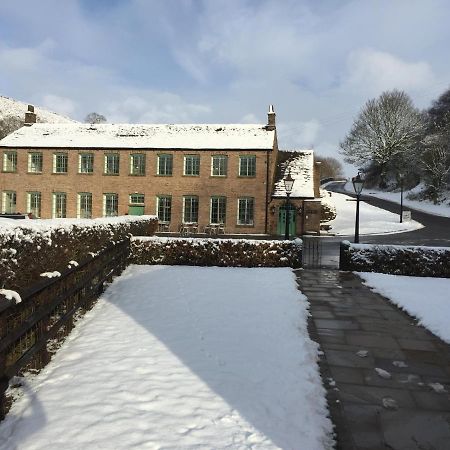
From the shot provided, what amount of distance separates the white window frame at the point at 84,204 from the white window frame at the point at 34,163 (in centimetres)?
404

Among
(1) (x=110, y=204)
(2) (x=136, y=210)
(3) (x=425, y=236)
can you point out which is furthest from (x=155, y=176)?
(3) (x=425, y=236)

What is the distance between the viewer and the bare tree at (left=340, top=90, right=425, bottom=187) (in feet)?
192

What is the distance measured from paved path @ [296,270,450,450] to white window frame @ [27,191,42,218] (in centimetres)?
2841

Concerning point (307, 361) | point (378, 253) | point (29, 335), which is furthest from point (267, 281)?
point (29, 335)

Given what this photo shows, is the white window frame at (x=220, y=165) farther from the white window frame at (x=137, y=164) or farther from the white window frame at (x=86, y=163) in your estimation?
the white window frame at (x=86, y=163)

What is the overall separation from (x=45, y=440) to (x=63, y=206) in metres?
30.3

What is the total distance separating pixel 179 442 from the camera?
11.4 ft

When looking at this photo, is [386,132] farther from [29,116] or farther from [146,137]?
[29,116]

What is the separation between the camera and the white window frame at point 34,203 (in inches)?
1235

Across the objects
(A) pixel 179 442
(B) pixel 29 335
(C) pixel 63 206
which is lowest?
(A) pixel 179 442

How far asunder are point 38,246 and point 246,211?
23740mm

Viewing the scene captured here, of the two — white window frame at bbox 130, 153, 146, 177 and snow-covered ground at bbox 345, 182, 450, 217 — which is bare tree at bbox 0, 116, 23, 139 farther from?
snow-covered ground at bbox 345, 182, 450, 217

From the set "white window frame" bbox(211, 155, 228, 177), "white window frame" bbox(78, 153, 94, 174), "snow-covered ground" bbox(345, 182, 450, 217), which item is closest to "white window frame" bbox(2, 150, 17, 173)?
"white window frame" bbox(78, 153, 94, 174)

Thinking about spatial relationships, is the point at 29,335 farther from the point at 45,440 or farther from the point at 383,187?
the point at 383,187
